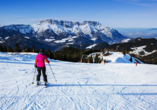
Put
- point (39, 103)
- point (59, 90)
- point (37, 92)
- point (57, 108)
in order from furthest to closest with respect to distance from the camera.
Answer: point (59, 90) → point (37, 92) → point (39, 103) → point (57, 108)

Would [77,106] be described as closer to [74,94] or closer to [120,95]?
[74,94]

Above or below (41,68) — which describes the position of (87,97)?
below

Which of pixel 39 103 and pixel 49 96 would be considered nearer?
pixel 39 103

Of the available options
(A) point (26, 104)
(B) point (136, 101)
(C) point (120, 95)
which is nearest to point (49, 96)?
(A) point (26, 104)

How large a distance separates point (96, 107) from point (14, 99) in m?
4.09

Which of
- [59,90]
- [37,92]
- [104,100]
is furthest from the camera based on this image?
[59,90]

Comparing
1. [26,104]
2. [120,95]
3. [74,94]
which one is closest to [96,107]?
[74,94]

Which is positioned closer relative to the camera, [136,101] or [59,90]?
[136,101]

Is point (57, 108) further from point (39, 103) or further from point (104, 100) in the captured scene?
point (104, 100)

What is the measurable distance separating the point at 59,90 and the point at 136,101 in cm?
444

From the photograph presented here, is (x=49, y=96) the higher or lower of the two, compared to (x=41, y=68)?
lower

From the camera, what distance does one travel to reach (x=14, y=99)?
5926 mm

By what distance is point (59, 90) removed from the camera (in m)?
7.32

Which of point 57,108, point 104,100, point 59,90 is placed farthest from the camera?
point 59,90
